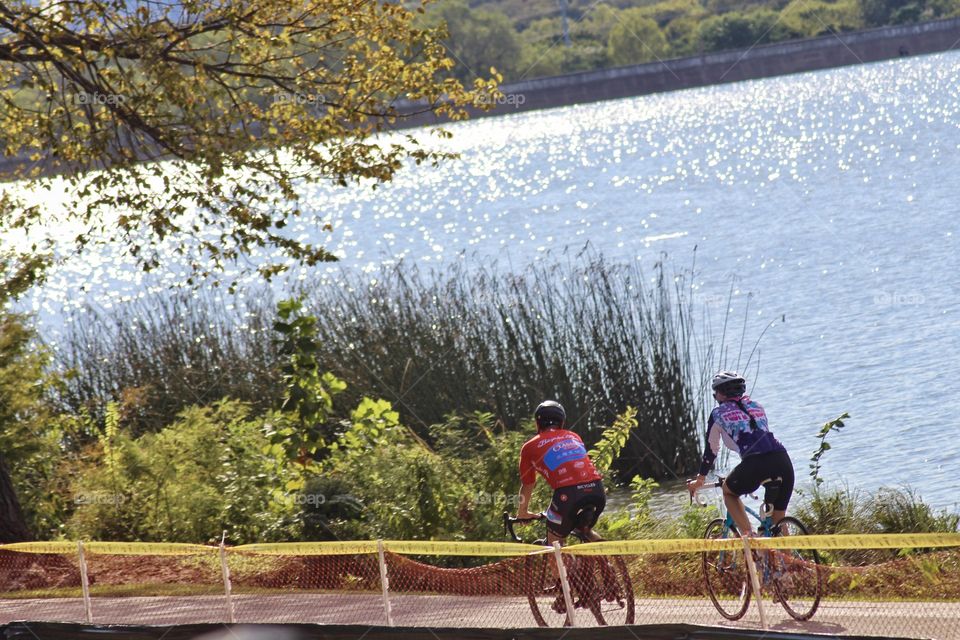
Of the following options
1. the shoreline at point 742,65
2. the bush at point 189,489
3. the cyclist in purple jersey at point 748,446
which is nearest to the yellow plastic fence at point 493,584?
the cyclist in purple jersey at point 748,446

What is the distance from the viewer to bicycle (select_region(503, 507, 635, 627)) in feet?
30.7

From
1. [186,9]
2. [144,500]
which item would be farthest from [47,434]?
[186,9]

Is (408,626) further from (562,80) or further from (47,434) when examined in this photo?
(562,80)

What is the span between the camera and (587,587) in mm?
9422

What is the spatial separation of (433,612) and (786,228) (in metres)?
33.5

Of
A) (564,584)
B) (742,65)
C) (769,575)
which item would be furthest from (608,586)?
(742,65)

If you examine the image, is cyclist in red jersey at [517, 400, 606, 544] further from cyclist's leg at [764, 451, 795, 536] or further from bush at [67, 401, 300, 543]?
bush at [67, 401, 300, 543]

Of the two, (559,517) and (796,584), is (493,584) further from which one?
(796,584)

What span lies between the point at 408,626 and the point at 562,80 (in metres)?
113

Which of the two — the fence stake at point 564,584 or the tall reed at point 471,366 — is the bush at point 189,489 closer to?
the tall reed at point 471,366

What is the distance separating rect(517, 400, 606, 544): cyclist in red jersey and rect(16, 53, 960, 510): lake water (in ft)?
24.2

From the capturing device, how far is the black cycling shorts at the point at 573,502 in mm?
9578

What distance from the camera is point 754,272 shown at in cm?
3369

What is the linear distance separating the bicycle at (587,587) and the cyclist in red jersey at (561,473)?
4.7 inches
